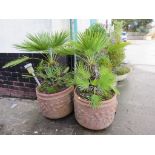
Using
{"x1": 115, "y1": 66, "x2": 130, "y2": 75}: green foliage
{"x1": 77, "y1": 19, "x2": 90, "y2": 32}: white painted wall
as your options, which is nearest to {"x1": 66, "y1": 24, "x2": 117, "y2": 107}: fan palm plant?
{"x1": 77, "y1": 19, "x2": 90, "y2": 32}: white painted wall

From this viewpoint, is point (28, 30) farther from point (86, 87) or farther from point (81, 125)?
point (81, 125)

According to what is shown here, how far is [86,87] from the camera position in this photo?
206cm

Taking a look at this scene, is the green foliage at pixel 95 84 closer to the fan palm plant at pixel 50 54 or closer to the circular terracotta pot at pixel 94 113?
the circular terracotta pot at pixel 94 113

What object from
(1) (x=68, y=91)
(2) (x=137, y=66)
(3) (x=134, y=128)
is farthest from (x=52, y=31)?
(2) (x=137, y=66)

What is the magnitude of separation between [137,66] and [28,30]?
3.30m

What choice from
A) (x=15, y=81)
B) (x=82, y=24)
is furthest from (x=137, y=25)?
(x=15, y=81)

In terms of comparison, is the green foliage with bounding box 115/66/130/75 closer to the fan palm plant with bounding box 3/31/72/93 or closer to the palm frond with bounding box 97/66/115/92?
the fan palm plant with bounding box 3/31/72/93

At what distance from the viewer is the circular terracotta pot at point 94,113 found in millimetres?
2057

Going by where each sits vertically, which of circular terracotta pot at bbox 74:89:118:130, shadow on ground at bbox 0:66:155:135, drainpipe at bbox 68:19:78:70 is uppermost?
drainpipe at bbox 68:19:78:70

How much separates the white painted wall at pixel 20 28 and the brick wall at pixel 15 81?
0.14 metres

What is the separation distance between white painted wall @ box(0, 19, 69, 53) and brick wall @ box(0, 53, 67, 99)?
14 cm

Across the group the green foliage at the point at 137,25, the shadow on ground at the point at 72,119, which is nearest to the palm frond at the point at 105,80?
the shadow on ground at the point at 72,119

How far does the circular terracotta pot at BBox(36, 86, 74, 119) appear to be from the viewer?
2.28 m

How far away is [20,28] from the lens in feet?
8.98
